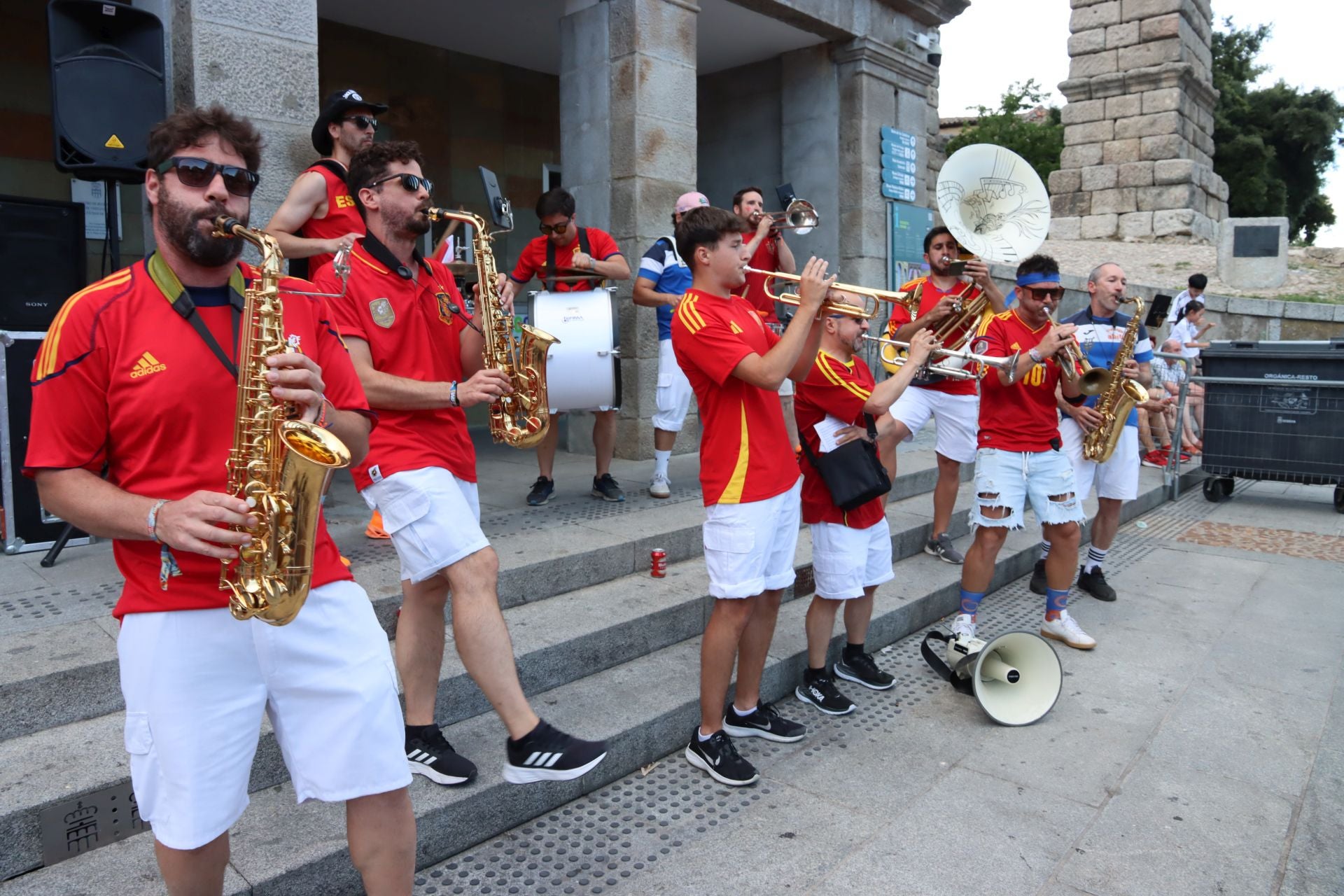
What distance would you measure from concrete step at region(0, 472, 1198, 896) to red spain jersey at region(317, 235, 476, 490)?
1018 millimetres

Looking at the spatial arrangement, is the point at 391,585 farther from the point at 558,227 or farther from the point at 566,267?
the point at 558,227

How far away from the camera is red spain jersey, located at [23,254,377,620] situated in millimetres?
1895

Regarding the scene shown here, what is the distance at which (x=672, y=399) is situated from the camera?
623 cm

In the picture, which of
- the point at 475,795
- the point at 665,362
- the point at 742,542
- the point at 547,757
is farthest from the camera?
the point at 665,362

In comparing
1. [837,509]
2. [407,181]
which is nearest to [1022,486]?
[837,509]

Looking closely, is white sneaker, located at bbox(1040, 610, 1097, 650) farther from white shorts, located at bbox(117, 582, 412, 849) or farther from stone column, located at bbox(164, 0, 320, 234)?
stone column, located at bbox(164, 0, 320, 234)

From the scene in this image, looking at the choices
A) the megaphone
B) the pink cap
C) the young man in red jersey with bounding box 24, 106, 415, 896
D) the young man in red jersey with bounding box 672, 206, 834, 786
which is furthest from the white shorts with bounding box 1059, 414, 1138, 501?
the young man in red jersey with bounding box 24, 106, 415, 896

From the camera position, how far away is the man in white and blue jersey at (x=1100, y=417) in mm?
5512

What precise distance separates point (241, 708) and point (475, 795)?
125cm

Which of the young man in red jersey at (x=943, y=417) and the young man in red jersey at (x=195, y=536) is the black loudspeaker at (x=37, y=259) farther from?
the young man in red jersey at (x=943, y=417)

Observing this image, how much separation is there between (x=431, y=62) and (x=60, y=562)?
6.62m

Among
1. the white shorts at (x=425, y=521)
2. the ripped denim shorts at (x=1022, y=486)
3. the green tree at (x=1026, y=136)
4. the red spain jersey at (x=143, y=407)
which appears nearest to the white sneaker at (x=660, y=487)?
the ripped denim shorts at (x=1022, y=486)

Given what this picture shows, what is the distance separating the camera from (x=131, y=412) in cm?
193

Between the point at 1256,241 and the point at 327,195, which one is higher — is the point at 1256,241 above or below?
above
